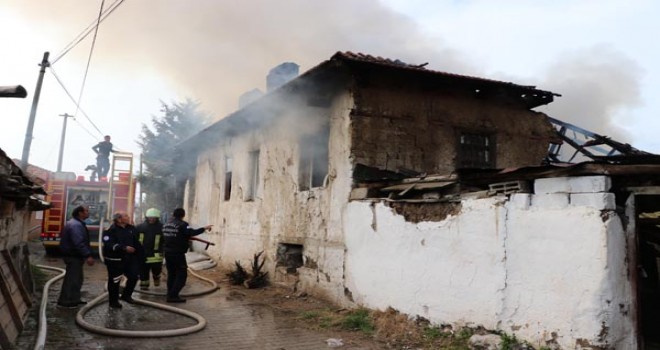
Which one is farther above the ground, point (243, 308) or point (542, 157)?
point (542, 157)

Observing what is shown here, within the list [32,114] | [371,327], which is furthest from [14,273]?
[32,114]

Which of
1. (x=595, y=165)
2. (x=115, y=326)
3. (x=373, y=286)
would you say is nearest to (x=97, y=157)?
(x=115, y=326)

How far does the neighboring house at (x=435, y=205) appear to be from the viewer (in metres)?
5.02

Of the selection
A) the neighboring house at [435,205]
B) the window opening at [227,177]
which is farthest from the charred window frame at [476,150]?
the window opening at [227,177]

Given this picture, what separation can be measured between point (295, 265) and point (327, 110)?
3609 mm

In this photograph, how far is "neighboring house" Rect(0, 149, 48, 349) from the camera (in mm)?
5523

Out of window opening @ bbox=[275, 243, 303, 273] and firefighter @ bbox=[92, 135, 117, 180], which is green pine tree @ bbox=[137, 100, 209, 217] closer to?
firefighter @ bbox=[92, 135, 117, 180]

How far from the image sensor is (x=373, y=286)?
7.88 m

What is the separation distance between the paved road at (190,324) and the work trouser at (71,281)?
26 cm

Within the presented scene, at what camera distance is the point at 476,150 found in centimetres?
985

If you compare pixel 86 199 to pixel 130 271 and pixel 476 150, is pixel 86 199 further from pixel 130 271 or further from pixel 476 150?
pixel 476 150

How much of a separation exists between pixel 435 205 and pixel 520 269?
1.64 meters

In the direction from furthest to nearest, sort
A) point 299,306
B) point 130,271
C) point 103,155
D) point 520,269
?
1. point 103,155
2. point 299,306
3. point 130,271
4. point 520,269

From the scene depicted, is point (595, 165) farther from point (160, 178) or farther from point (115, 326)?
point (160, 178)
